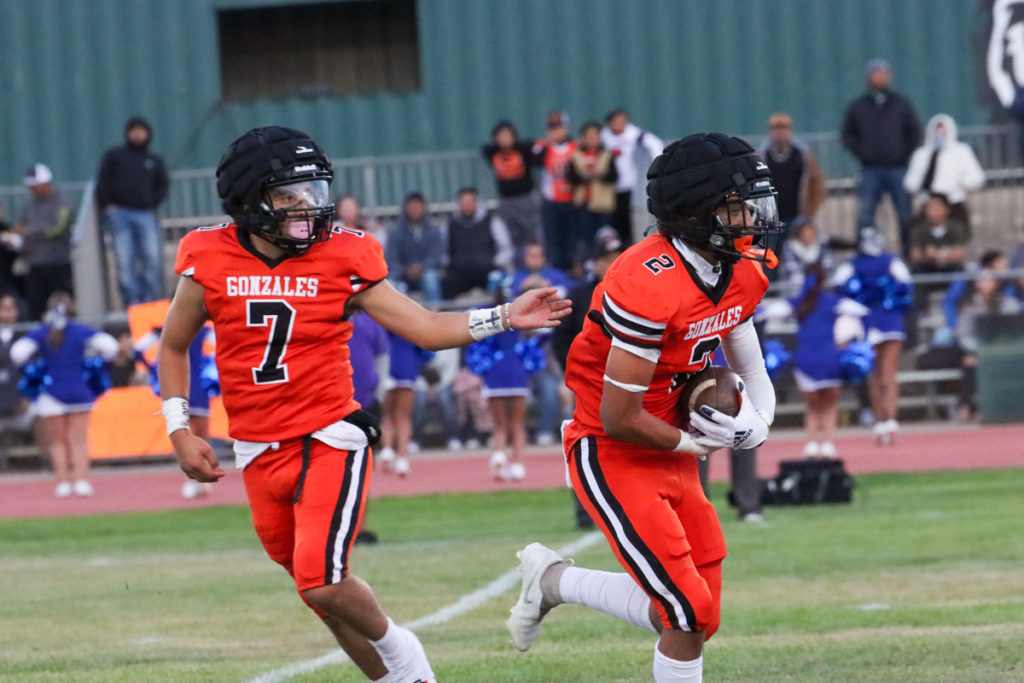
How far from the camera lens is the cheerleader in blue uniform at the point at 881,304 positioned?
615 inches

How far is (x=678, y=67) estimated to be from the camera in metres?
21.8

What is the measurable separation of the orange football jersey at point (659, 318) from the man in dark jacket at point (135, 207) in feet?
43.8

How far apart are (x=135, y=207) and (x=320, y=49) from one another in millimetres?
6153

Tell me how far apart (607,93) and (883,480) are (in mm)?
9298

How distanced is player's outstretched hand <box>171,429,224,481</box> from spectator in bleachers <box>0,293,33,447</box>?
11973 mm

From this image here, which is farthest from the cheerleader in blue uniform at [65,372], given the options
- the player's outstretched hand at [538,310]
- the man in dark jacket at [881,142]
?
the player's outstretched hand at [538,310]

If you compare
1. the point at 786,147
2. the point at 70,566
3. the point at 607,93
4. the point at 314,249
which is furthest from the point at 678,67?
the point at 314,249

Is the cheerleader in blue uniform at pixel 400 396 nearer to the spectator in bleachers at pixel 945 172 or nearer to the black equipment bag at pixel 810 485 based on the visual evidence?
the black equipment bag at pixel 810 485

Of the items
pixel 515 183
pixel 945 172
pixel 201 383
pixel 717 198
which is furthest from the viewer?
pixel 515 183

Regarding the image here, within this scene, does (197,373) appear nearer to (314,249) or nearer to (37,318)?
(37,318)

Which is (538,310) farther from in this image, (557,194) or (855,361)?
(557,194)

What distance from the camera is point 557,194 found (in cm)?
1803

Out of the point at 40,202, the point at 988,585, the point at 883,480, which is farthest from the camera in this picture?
the point at 40,202

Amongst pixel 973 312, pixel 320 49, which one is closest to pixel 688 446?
pixel 973 312
